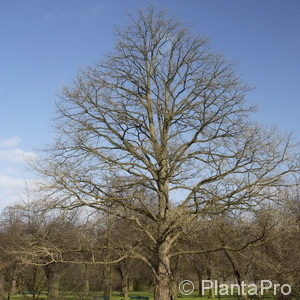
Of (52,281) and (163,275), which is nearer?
(163,275)

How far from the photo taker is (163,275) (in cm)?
1356

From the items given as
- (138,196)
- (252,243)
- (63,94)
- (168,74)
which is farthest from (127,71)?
(252,243)

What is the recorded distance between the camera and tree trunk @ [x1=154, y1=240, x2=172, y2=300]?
530 inches

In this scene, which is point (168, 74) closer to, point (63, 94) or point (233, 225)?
point (63, 94)

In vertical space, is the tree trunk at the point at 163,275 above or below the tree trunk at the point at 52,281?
above

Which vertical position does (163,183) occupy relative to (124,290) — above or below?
above

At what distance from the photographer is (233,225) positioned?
1360cm

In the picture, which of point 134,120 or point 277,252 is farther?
point 277,252

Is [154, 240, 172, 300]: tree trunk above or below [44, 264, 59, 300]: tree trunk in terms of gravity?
above

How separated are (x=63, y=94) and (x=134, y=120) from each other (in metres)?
2.63

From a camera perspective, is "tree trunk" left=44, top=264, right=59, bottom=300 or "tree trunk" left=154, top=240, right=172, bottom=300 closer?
A: "tree trunk" left=154, top=240, right=172, bottom=300

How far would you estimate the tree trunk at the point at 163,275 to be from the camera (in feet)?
44.2

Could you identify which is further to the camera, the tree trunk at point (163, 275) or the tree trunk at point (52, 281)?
the tree trunk at point (52, 281)

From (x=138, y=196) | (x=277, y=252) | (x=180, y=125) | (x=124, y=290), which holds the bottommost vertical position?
(x=124, y=290)
